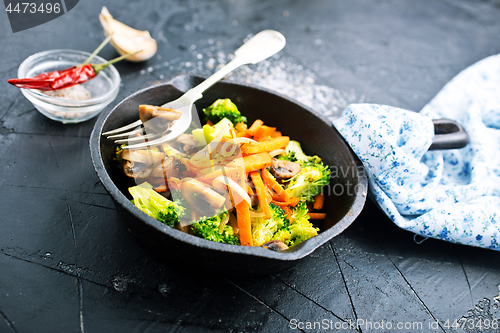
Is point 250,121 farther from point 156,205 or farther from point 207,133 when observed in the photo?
point 156,205

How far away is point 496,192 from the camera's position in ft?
8.64

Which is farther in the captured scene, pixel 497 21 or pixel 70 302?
pixel 497 21

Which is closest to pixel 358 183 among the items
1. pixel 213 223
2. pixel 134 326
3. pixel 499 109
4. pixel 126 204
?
pixel 213 223

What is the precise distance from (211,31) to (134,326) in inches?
134

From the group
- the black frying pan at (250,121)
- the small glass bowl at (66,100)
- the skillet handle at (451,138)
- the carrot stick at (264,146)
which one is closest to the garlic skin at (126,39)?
the small glass bowl at (66,100)

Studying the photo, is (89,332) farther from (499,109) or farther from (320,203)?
(499,109)

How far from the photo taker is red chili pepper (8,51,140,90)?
238 cm

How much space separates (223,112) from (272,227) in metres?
0.92

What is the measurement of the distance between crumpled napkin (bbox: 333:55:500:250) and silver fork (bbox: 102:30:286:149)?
2.57 feet

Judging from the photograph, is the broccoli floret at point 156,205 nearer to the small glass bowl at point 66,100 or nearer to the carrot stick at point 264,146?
the carrot stick at point 264,146

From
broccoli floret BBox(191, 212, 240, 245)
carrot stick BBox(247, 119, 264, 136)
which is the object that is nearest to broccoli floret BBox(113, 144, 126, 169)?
broccoli floret BBox(191, 212, 240, 245)

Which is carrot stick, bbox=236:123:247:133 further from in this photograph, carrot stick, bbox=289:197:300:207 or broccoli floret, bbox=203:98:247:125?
carrot stick, bbox=289:197:300:207

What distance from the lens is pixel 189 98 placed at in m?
2.20

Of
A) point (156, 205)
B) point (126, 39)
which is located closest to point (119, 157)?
point (156, 205)
